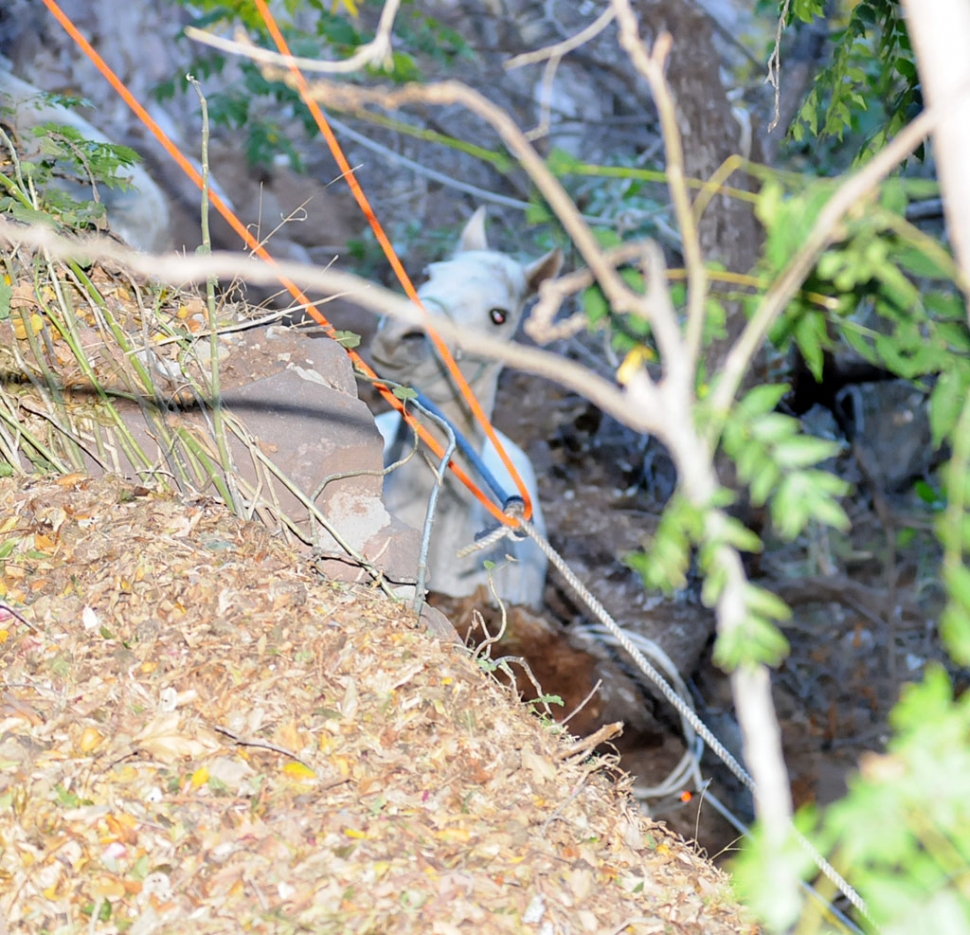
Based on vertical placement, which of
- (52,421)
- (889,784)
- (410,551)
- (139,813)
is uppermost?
(889,784)

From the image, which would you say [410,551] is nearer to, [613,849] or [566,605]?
[613,849]

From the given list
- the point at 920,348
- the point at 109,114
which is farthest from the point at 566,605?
the point at 109,114

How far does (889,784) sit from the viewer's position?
0.67 m

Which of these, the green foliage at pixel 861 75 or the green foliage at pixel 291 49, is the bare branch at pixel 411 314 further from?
the green foliage at pixel 291 49

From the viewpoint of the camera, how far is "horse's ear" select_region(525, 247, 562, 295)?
11.5ft

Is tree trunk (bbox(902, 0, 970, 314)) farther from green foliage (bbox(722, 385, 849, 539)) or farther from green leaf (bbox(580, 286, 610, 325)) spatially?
green leaf (bbox(580, 286, 610, 325))

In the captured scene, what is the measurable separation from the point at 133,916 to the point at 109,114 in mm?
6238

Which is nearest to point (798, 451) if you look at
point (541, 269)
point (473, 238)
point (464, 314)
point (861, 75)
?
point (861, 75)

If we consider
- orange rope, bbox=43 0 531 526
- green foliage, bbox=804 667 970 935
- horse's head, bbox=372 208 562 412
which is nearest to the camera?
green foliage, bbox=804 667 970 935

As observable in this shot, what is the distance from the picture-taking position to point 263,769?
136 centimetres

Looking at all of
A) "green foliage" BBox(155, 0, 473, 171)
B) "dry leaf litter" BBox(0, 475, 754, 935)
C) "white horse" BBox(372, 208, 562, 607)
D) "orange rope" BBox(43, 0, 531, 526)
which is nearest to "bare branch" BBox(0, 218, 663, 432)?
"dry leaf litter" BBox(0, 475, 754, 935)

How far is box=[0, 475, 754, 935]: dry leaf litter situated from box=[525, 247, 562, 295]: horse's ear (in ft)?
6.63

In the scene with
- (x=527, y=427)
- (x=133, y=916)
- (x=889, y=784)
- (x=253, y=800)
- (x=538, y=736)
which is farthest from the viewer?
(x=527, y=427)

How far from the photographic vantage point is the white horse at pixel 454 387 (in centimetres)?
315
